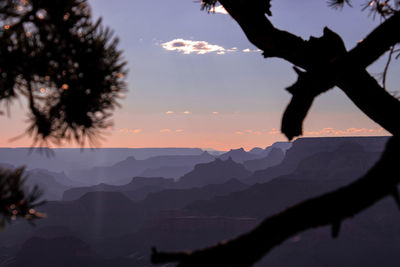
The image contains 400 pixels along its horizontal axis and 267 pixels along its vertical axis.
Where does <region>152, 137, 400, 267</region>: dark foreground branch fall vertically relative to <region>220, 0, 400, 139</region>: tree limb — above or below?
below

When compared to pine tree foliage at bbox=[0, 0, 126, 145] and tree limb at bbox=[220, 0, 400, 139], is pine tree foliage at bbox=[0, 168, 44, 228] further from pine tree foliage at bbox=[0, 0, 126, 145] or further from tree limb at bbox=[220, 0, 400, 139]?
tree limb at bbox=[220, 0, 400, 139]

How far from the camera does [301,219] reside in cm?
176

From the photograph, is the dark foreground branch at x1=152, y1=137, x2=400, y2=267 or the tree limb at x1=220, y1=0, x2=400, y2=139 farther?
the tree limb at x1=220, y1=0, x2=400, y2=139

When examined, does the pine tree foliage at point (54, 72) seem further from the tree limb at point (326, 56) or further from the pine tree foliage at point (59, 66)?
the tree limb at point (326, 56)

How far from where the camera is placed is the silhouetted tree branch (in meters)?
1.71

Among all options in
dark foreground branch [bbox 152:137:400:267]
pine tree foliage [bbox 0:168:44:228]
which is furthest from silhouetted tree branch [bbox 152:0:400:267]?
pine tree foliage [bbox 0:168:44:228]

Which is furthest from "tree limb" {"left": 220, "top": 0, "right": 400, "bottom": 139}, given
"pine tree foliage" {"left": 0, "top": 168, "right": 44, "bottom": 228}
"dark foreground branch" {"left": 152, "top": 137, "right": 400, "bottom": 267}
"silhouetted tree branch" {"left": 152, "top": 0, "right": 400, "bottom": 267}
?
"pine tree foliage" {"left": 0, "top": 168, "right": 44, "bottom": 228}

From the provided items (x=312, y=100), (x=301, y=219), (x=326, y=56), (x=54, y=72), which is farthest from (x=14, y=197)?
(x=326, y=56)

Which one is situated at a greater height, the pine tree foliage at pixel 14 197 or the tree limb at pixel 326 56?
the tree limb at pixel 326 56

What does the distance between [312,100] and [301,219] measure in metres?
1.36

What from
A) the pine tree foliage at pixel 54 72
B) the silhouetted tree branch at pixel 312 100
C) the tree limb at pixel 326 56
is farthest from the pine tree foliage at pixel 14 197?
the tree limb at pixel 326 56

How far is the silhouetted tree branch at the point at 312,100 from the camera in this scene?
1.71 m

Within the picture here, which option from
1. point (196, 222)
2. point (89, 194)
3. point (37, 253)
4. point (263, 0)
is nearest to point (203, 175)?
point (89, 194)

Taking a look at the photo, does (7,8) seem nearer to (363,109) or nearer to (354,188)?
(354,188)
